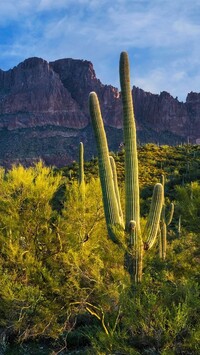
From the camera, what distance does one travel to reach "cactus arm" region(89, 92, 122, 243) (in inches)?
419

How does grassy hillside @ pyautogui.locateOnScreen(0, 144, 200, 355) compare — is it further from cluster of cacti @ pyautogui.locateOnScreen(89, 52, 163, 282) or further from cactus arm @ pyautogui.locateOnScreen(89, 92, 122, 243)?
cactus arm @ pyautogui.locateOnScreen(89, 92, 122, 243)

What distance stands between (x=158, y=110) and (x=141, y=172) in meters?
84.7

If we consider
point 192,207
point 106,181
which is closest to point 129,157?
point 106,181

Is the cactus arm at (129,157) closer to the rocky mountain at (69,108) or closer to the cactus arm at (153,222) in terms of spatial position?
the cactus arm at (153,222)

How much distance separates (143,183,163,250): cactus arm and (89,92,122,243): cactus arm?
69cm

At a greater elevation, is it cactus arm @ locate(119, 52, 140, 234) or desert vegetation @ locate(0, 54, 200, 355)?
cactus arm @ locate(119, 52, 140, 234)

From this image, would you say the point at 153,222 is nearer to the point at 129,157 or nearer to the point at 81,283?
the point at 129,157

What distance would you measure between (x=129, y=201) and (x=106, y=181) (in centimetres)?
85

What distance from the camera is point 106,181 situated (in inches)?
432

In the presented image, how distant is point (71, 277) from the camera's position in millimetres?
12062

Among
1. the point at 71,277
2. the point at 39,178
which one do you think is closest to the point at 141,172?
the point at 39,178

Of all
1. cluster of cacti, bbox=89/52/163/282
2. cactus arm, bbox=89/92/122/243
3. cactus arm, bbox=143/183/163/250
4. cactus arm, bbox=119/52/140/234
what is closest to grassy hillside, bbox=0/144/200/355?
cluster of cacti, bbox=89/52/163/282

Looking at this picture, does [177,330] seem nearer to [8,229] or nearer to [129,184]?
[129,184]

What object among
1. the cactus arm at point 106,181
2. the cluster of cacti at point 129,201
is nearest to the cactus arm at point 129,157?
the cluster of cacti at point 129,201
